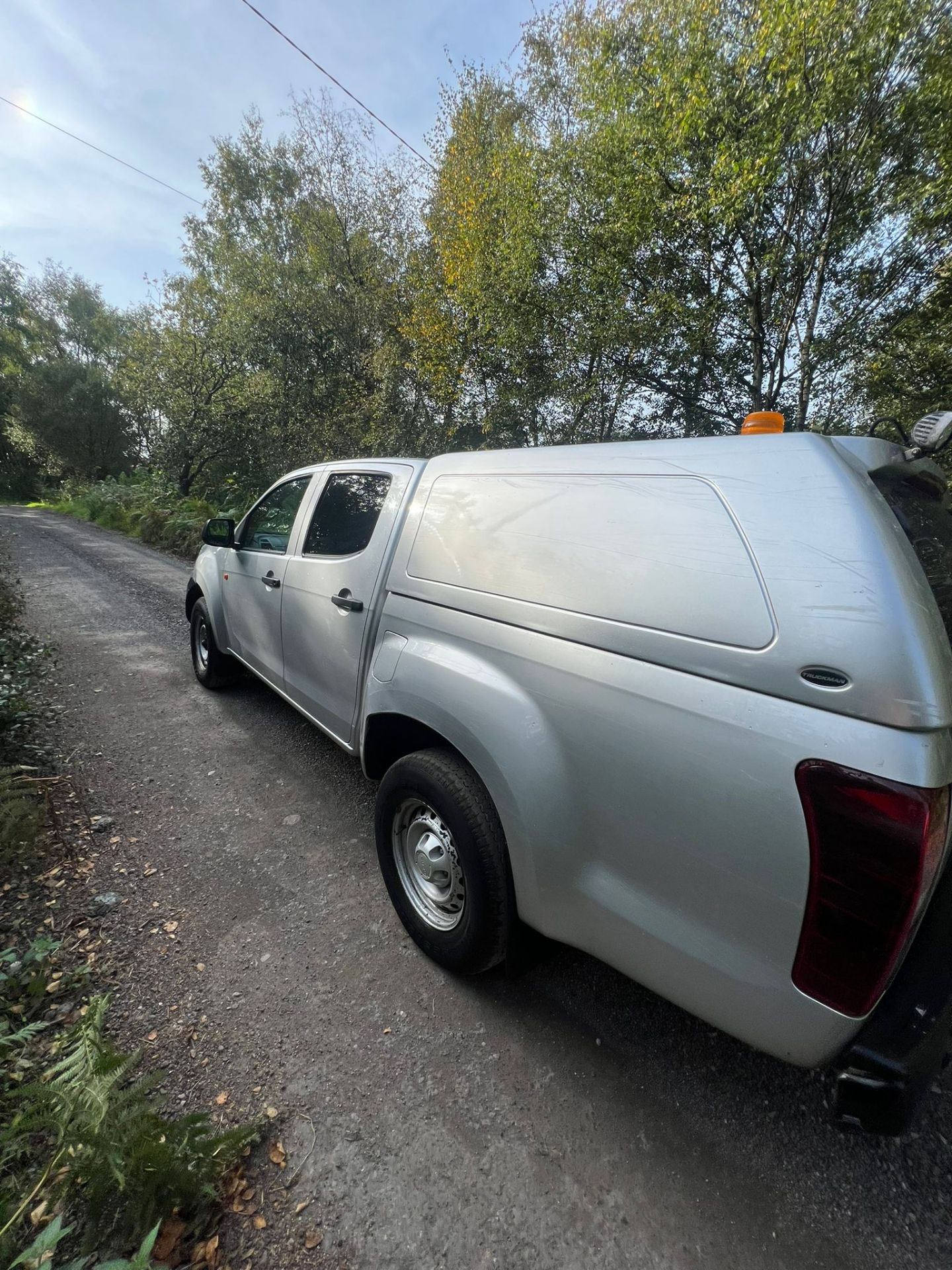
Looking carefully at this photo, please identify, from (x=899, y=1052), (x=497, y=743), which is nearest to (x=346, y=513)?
(x=497, y=743)

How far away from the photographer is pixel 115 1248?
53.6 inches

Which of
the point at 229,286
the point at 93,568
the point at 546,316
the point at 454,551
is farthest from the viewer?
the point at 229,286

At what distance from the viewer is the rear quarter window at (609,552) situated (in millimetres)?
1417

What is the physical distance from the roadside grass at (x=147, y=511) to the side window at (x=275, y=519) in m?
7.68

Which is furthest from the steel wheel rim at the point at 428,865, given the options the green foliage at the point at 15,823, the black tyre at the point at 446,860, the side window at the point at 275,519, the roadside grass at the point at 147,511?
the roadside grass at the point at 147,511

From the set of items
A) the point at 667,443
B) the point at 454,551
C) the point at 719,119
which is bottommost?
the point at 454,551

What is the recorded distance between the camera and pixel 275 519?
382cm

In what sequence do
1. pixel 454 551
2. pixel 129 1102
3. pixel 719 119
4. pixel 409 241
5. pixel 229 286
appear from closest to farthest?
pixel 129 1102
pixel 454 551
pixel 719 119
pixel 409 241
pixel 229 286

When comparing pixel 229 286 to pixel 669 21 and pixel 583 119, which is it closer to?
pixel 583 119

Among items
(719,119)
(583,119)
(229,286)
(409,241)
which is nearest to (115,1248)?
(719,119)

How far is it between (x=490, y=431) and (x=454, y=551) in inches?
346

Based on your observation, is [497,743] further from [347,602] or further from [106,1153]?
[106,1153]

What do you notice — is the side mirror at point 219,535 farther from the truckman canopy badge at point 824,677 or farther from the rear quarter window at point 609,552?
the truckman canopy badge at point 824,677

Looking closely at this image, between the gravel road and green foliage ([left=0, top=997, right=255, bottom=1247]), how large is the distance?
25cm
